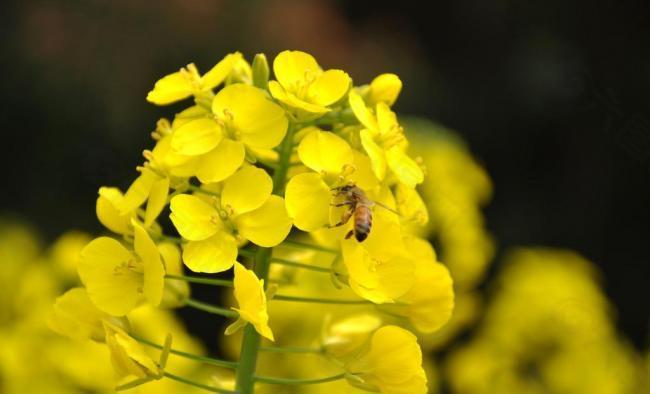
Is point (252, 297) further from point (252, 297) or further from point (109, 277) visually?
point (109, 277)

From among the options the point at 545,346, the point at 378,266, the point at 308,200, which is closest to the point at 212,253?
the point at 308,200

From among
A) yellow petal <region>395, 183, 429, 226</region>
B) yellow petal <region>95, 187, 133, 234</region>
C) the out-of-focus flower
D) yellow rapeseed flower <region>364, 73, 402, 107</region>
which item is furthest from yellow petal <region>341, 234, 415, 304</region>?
the out-of-focus flower

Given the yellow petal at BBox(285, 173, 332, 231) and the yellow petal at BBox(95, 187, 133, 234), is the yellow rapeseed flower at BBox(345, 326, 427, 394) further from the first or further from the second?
the yellow petal at BBox(95, 187, 133, 234)

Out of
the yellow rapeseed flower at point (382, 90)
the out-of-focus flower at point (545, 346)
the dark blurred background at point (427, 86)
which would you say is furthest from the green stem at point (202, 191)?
the dark blurred background at point (427, 86)

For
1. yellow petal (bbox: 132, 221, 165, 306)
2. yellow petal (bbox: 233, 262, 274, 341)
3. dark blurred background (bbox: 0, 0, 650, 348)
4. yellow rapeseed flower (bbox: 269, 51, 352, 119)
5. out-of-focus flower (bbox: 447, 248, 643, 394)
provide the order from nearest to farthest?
yellow petal (bbox: 233, 262, 274, 341), yellow petal (bbox: 132, 221, 165, 306), yellow rapeseed flower (bbox: 269, 51, 352, 119), out-of-focus flower (bbox: 447, 248, 643, 394), dark blurred background (bbox: 0, 0, 650, 348)

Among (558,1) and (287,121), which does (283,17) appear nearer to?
(558,1)

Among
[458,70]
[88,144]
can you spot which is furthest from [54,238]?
[458,70]

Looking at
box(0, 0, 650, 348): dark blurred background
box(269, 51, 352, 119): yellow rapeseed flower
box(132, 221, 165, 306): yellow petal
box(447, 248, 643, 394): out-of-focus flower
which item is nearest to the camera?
box(132, 221, 165, 306): yellow petal
